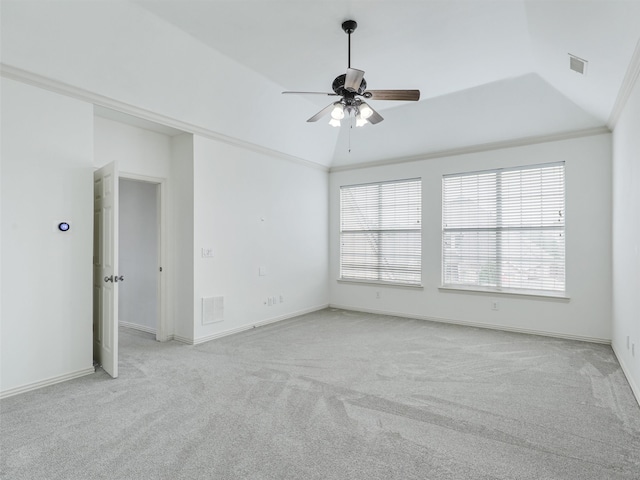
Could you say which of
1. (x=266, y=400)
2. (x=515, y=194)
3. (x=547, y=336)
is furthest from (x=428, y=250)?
(x=266, y=400)

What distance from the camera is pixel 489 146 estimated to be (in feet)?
17.8

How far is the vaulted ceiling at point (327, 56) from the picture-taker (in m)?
2.94

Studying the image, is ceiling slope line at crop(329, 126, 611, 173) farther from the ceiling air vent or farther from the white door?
the white door

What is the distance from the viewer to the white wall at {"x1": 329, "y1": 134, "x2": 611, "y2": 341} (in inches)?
183

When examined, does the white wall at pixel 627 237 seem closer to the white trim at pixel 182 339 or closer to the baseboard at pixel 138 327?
the white trim at pixel 182 339

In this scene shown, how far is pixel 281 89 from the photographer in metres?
4.79

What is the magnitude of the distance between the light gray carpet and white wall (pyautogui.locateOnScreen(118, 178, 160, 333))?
3.54 feet

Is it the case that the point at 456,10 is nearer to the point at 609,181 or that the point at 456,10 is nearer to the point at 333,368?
the point at 609,181

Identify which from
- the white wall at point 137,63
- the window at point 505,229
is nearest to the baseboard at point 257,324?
the window at point 505,229

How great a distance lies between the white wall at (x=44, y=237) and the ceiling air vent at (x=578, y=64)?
179 inches

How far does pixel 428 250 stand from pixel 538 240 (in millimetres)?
1550

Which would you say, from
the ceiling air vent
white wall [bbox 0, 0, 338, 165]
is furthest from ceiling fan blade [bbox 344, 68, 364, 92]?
the ceiling air vent

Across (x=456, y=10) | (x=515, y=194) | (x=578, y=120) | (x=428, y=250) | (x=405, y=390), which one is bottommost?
(x=405, y=390)

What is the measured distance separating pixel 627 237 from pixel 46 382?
551cm
